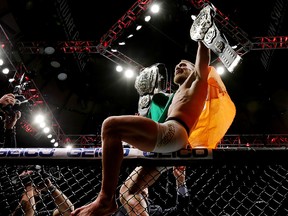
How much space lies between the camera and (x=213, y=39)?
2.09m

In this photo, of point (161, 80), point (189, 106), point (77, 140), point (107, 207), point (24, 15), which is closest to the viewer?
point (107, 207)

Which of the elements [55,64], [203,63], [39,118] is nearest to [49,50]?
[55,64]

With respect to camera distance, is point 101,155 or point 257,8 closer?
point 101,155

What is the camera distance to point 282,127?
10.4 meters

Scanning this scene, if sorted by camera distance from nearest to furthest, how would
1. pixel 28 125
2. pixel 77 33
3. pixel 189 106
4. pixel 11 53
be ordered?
pixel 189 106, pixel 11 53, pixel 28 125, pixel 77 33

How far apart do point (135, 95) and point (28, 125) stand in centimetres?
451

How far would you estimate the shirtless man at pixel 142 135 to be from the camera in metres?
1.27

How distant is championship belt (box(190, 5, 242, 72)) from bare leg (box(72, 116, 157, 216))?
838 mm

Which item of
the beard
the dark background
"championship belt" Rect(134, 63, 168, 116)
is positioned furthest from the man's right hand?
the dark background

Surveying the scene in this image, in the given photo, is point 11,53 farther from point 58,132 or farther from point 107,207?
point 107,207

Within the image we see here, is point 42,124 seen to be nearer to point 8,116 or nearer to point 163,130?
point 8,116

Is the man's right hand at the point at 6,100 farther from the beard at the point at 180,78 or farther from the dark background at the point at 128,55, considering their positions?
the dark background at the point at 128,55

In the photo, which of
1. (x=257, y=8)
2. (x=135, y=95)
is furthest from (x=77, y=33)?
(x=257, y=8)

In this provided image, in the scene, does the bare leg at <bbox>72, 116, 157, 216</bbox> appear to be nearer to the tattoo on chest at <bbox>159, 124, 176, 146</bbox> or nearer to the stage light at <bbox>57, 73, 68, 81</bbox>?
the tattoo on chest at <bbox>159, 124, 176, 146</bbox>
